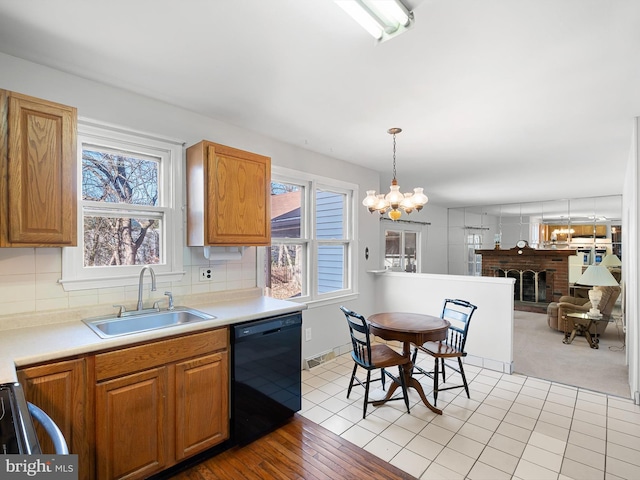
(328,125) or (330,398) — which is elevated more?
(328,125)

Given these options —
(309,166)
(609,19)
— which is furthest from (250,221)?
(609,19)

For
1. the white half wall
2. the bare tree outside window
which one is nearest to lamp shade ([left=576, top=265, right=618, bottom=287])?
the white half wall

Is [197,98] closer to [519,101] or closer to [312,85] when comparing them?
[312,85]

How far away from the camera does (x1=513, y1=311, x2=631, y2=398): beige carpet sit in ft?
11.1

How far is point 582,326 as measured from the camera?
4914 mm

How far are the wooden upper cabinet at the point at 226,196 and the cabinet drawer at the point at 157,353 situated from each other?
0.73 m

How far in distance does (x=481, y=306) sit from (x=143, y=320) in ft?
11.6

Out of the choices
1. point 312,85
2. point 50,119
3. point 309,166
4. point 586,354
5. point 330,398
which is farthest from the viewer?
point 586,354

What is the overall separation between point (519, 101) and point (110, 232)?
3.18 m

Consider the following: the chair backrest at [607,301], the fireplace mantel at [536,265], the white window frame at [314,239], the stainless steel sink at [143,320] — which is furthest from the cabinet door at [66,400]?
the fireplace mantel at [536,265]

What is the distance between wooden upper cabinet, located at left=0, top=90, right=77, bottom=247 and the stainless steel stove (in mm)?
945

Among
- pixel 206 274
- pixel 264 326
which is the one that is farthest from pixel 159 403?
pixel 206 274

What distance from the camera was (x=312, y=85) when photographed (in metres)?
2.27

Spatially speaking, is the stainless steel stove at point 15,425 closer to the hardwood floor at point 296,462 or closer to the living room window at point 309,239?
the hardwood floor at point 296,462
